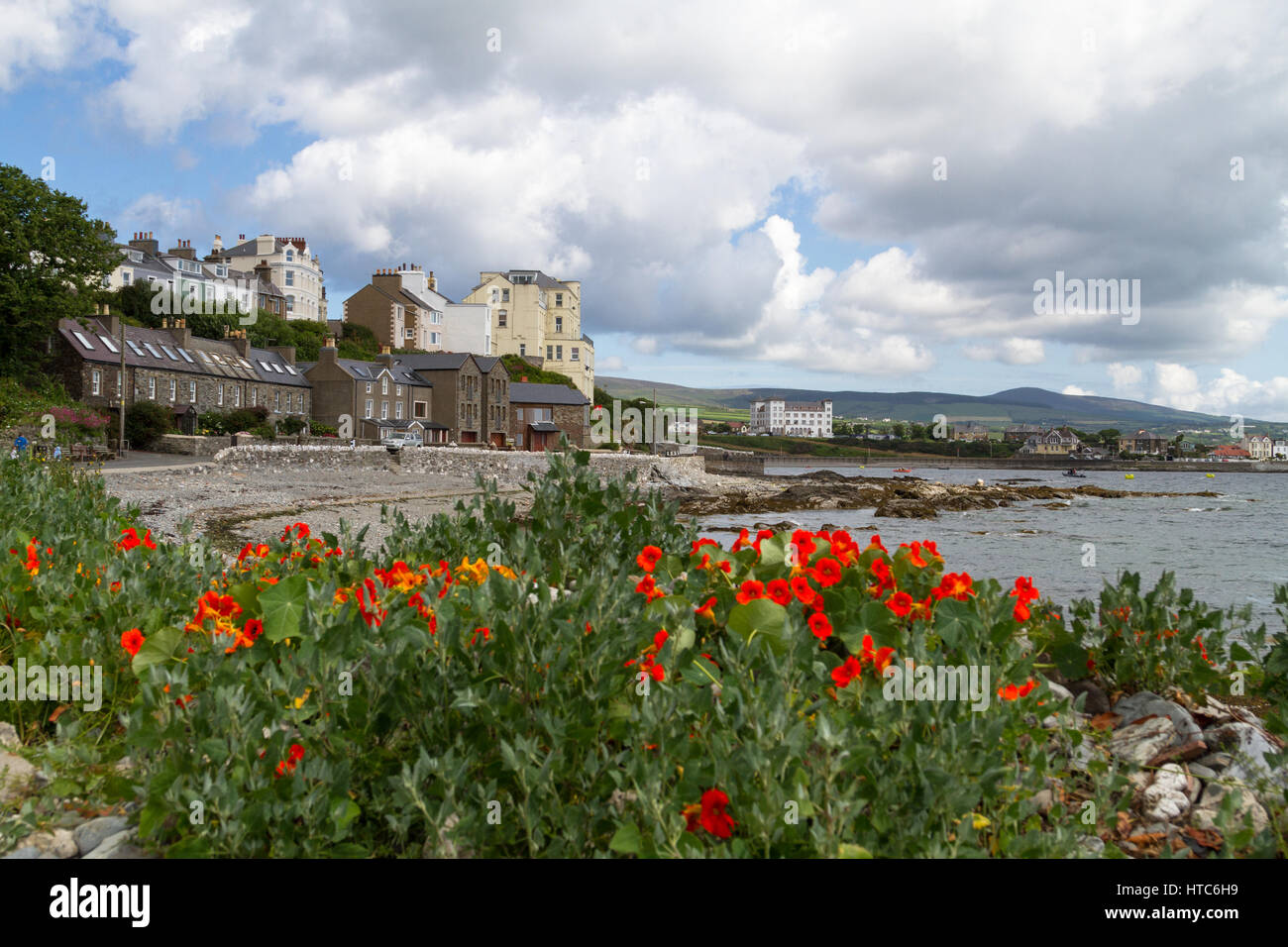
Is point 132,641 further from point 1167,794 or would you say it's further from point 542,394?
point 542,394

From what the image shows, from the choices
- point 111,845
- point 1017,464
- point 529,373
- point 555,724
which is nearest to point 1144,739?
point 555,724

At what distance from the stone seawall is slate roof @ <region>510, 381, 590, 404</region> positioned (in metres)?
21.5

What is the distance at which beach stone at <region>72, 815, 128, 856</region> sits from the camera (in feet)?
11.7

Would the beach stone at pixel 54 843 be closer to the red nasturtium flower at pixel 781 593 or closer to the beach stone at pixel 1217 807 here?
the red nasturtium flower at pixel 781 593

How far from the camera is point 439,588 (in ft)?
12.8

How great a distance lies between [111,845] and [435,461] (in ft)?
184

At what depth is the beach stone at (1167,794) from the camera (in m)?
4.21

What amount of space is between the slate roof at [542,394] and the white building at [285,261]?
108 ft

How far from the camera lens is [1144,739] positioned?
186 inches

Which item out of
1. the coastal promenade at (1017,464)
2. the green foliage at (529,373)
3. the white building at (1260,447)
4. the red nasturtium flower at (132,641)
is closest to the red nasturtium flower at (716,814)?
the red nasturtium flower at (132,641)

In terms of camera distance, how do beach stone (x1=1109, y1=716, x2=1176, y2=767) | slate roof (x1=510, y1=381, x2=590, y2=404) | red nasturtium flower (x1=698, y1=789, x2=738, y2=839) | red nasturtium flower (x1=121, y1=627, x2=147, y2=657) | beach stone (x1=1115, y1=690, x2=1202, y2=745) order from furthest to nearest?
slate roof (x1=510, y1=381, x2=590, y2=404), beach stone (x1=1115, y1=690, x2=1202, y2=745), beach stone (x1=1109, y1=716, x2=1176, y2=767), red nasturtium flower (x1=121, y1=627, x2=147, y2=657), red nasturtium flower (x1=698, y1=789, x2=738, y2=839)

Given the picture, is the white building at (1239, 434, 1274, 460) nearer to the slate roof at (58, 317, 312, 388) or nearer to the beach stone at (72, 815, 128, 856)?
the slate roof at (58, 317, 312, 388)

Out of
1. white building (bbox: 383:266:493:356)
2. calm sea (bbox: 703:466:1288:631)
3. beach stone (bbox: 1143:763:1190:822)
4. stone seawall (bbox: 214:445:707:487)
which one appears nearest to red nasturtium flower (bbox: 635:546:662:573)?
beach stone (bbox: 1143:763:1190:822)
